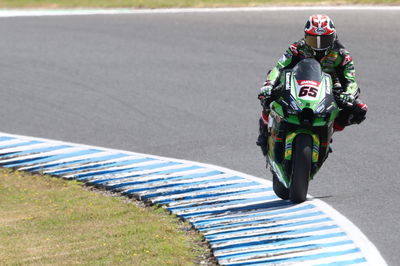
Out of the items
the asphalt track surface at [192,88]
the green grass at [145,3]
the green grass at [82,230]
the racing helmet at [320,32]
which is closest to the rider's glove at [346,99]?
the racing helmet at [320,32]

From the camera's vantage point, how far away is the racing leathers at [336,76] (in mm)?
10664

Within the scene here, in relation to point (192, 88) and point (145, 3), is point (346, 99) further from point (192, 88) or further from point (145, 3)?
point (145, 3)

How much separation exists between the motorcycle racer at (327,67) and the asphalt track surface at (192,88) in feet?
3.29

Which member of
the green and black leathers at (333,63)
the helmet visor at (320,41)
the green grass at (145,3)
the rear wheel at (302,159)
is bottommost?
the green grass at (145,3)

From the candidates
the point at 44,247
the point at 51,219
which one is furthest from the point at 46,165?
the point at 44,247

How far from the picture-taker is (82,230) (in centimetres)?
1023

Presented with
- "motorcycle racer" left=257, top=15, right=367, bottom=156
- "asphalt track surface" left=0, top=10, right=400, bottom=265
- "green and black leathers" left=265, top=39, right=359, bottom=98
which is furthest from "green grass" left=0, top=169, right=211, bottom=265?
"green and black leathers" left=265, top=39, right=359, bottom=98

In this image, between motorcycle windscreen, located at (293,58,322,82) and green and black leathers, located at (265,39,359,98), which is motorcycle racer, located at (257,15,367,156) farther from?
motorcycle windscreen, located at (293,58,322,82)

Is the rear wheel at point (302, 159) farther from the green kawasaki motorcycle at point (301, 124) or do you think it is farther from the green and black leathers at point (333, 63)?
the green and black leathers at point (333, 63)

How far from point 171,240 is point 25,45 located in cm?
1399

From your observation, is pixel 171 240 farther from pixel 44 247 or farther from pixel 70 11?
pixel 70 11

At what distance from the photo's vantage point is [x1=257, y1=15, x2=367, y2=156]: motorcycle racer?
10523 mm

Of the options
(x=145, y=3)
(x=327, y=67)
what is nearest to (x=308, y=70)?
(x=327, y=67)

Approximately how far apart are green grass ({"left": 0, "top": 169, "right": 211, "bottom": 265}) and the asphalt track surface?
1928 mm
